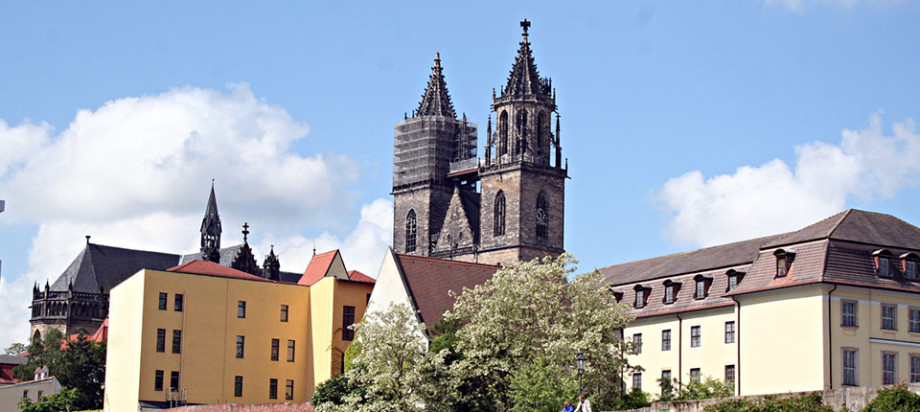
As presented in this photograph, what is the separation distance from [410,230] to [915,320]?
354 ft

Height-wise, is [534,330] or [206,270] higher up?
[206,270]

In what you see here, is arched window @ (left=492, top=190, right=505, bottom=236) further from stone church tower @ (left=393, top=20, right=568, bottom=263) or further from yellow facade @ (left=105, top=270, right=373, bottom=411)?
yellow facade @ (left=105, top=270, right=373, bottom=411)

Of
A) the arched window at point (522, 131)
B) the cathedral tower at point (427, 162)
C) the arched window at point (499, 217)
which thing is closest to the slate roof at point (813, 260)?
the arched window at point (499, 217)

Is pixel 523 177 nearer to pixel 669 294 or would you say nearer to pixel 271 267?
pixel 271 267

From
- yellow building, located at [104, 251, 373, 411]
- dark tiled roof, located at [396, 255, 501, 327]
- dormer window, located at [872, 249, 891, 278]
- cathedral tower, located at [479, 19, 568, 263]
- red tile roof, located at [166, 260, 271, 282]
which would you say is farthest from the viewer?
cathedral tower, located at [479, 19, 568, 263]

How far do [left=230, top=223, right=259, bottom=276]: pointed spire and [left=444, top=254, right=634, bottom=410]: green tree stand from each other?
3918 inches

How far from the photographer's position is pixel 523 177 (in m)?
143

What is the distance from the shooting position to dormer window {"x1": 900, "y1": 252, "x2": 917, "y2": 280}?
55875 mm

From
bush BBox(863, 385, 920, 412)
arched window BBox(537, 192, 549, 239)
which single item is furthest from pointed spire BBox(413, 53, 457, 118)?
bush BBox(863, 385, 920, 412)

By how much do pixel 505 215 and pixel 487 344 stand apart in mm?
87191

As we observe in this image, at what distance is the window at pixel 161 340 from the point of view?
3046 inches

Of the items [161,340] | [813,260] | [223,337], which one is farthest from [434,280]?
[813,260]

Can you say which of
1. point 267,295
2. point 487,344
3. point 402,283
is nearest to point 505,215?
point 267,295

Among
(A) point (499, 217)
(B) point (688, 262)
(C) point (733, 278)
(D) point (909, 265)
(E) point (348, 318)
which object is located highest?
(A) point (499, 217)
